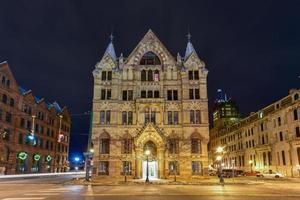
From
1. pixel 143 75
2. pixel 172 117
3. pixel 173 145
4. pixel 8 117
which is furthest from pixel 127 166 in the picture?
pixel 8 117

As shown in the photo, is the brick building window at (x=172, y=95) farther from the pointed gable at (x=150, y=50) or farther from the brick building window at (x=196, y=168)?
the brick building window at (x=196, y=168)

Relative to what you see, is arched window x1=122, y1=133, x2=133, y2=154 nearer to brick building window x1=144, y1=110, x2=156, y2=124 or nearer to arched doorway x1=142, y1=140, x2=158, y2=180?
arched doorway x1=142, y1=140, x2=158, y2=180

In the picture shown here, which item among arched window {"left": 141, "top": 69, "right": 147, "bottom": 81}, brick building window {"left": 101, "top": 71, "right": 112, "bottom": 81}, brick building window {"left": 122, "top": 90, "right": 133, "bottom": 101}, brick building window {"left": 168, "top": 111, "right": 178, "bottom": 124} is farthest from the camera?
arched window {"left": 141, "top": 69, "right": 147, "bottom": 81}

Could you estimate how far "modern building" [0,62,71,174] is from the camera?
2454 inches

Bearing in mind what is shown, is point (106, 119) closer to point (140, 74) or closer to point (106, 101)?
point (106, 101)

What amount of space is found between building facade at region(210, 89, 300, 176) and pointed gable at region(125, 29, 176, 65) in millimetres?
20164

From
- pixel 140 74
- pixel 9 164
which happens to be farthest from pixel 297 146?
pixel 9 164

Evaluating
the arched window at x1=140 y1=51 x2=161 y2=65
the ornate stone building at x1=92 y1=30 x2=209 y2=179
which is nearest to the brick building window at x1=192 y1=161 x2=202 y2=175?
the ornate stone building at x1=92 y1=30 x2=209 y2=179

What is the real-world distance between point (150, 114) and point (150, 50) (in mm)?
12867

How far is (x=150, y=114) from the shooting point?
52.5 meters

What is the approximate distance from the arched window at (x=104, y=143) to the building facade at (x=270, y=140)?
19.6 meters

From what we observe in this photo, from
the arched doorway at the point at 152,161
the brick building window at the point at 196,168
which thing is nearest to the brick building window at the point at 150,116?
the arched doorway at the point at 152,161

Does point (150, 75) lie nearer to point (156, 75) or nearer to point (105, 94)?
point (156, 75)

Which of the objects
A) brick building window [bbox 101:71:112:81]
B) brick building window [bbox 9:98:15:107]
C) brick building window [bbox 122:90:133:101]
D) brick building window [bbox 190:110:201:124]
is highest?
brick building window [bbox 101:71:112:81]
